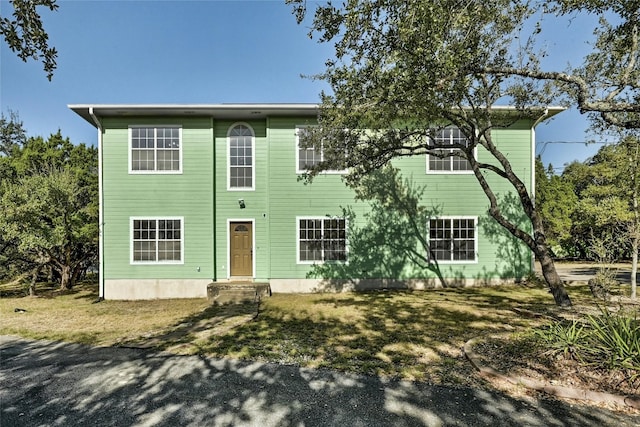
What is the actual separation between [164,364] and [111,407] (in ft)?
Answer: 4.14

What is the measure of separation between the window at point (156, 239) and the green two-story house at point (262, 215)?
0.04 meters

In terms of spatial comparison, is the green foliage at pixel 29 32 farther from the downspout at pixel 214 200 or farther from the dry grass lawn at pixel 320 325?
the downspout at pixel 214 200

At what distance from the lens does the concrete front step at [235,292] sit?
10.0m

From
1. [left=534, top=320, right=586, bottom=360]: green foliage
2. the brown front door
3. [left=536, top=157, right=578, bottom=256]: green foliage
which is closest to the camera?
[left=534, top=320, right=586, bottom=360]: green foliage

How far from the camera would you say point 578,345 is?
4.29 metres

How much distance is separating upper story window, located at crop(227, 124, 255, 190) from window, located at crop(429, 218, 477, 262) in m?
7.13

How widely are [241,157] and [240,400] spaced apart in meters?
8.99

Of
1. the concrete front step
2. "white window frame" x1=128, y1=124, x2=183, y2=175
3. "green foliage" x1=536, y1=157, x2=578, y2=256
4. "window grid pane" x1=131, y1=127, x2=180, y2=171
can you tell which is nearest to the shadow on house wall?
the concrete front step

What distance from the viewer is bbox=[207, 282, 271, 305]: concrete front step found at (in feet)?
32.8

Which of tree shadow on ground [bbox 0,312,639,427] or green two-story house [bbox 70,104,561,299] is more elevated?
green two-story house [bbox 70,104,561,299]

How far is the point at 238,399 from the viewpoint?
3.86 m

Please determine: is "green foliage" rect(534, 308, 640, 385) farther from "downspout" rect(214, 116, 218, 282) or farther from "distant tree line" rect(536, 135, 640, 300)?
"distant tree line" rect(536, 135, 640, 300)

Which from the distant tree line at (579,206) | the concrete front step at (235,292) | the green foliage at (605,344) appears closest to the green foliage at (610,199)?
the distant tree line at (579,206)

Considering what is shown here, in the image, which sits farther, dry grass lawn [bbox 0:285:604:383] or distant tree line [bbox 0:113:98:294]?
distant tree line [bbox 0:113:98:294]
